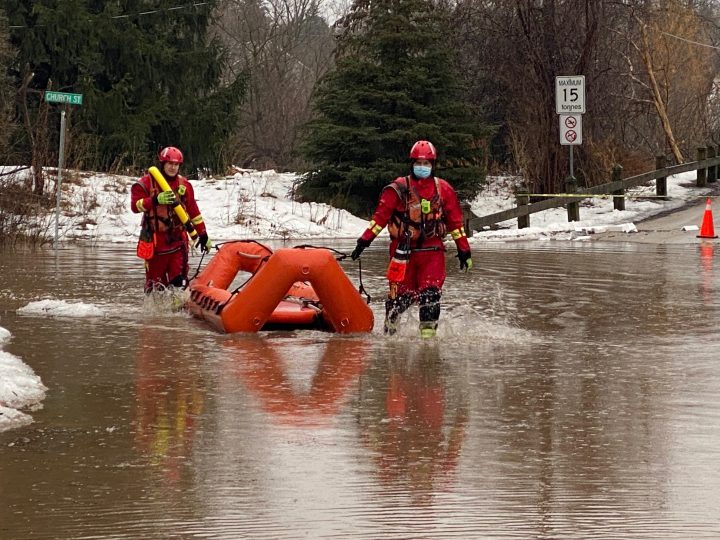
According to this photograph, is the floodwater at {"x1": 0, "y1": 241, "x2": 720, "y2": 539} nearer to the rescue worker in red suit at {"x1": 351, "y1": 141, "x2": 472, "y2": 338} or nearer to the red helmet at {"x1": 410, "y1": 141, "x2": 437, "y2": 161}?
the rescue worker in red suit at {"x1": 351, "y1": 141, "x2": 472, "y2": 338}

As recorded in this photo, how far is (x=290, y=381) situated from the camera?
991 cm

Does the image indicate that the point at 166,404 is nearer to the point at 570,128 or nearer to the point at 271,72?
the point at 570,128

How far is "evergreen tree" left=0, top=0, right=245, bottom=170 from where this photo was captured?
3766cm

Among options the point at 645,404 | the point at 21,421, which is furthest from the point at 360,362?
the point at 21,421

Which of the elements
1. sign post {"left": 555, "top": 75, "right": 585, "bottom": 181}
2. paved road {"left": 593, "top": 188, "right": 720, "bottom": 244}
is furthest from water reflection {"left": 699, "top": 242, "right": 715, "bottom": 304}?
sign post {"left": 555, "top": 75, "right": 585, "bottom": 181}

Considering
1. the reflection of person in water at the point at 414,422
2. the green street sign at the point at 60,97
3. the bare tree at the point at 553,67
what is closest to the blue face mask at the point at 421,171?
the reflection of person in water at the point at 414,422

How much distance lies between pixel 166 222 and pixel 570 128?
18.1 m

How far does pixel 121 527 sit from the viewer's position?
5922 millimetres

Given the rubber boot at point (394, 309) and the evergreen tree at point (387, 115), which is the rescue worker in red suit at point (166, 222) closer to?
the rubber boot at point (394, 309)

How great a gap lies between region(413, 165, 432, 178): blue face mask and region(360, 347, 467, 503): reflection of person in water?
6.55 ft

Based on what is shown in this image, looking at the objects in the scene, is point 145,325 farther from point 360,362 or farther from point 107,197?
point 107,197

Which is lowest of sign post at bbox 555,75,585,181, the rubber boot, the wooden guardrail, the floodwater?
the floodwater

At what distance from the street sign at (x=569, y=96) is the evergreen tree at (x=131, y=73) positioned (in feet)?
37.9

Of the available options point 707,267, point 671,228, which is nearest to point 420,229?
point 707,267
